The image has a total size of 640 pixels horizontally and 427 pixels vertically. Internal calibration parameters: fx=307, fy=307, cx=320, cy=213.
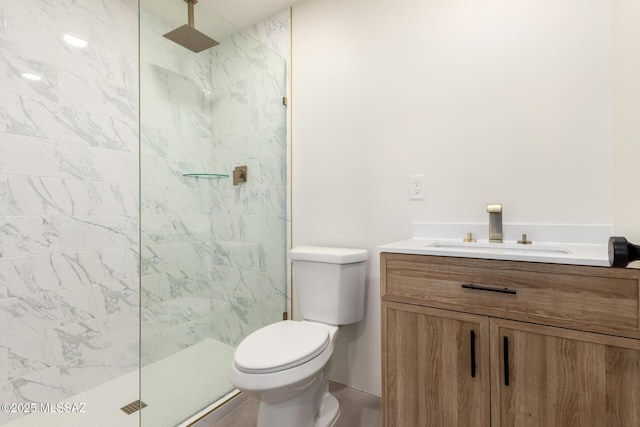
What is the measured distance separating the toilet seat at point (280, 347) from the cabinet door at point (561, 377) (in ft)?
2.17

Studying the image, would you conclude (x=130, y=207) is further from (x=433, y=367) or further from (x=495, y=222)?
(x=495, y=222)

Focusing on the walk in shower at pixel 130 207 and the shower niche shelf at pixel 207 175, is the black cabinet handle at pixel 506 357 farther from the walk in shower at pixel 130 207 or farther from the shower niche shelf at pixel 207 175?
the shower niche shelf at pixel 207 175

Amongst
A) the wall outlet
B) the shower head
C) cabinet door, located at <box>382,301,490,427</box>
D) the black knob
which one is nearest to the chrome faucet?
the wall outlet

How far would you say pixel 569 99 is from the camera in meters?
1.27

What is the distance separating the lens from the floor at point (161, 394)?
4.66 ft

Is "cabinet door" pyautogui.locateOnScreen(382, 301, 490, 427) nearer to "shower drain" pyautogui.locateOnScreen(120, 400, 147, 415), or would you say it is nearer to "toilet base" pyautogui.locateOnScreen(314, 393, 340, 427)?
"toilet base" pyautogui.locateOnScreen(314, 393, 340, 427)

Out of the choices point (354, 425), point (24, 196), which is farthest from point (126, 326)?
point (354, 425)

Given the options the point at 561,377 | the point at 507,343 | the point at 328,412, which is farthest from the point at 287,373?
the point at 561,377

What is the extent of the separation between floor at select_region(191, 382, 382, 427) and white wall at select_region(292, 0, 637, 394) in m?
0.08

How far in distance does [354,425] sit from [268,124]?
5.80ft

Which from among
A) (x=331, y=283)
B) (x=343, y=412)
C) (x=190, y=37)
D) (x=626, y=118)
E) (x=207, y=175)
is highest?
(x=190, y=37)

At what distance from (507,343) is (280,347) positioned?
0.82 metres

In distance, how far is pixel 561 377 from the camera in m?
0.91

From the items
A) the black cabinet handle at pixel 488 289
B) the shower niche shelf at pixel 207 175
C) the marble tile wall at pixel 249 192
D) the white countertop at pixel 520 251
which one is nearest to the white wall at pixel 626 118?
the white countertop at pixel 520 251
